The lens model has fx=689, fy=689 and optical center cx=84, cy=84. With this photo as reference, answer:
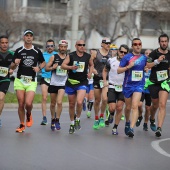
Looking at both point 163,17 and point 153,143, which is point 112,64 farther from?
point 163,17

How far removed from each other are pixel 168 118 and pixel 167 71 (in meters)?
5.53

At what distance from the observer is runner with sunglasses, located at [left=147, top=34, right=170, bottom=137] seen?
1424 cm

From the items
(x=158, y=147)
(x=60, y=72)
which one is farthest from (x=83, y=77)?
(x=158, y=147)

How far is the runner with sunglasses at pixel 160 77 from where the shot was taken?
14242 millimetres

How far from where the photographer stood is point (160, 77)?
14508 mm

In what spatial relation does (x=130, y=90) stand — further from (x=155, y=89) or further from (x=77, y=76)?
(x=77, y=76)

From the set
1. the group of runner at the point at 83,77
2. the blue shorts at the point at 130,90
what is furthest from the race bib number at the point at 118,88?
the blue shorts at the point at 130,90

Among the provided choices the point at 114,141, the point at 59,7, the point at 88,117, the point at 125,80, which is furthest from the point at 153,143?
the point at 59,7

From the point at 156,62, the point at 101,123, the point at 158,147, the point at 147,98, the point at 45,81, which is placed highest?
the point at 156,62

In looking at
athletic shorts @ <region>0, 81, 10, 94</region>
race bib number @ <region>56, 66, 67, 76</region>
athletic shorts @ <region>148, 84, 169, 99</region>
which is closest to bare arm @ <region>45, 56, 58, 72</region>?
race bib number @ <region>56, 66, 67, 76</region>

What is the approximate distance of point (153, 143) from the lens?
43.4 feet

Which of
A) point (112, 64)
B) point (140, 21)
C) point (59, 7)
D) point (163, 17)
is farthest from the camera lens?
point (59, 7)

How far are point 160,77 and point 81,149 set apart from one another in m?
3.24

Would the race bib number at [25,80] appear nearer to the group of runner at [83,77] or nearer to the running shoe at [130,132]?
the group of runner at [83,77]
